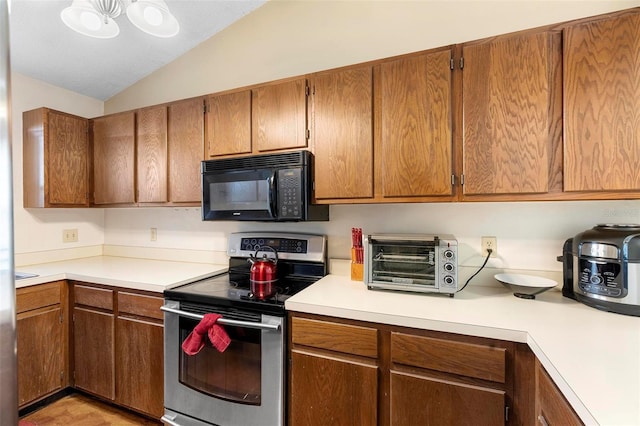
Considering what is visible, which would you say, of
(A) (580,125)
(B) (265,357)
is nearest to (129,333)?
(B) (265,357)

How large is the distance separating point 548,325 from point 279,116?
1.65 metres

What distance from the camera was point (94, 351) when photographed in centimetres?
195

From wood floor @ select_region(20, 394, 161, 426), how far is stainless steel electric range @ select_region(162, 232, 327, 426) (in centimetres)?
51

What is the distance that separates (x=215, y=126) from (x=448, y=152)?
1.46 metres

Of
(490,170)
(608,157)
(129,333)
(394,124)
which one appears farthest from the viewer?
(129,333)

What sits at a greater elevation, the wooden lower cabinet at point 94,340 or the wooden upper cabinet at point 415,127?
the wooden upper cabinet at point 415,127

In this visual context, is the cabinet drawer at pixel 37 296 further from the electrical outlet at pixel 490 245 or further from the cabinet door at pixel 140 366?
the electrical outlet at pixel 490 245

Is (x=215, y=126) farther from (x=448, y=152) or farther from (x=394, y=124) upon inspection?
(x=448, y=152)

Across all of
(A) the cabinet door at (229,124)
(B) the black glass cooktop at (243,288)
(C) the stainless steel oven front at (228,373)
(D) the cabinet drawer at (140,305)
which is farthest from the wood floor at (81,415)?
(A) the cabinet door at (229,124)

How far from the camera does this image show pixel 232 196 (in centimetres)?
183

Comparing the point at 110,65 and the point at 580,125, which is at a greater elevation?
the point at 110,65

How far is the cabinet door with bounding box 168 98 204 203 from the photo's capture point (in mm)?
2023

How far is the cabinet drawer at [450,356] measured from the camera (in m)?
1.08

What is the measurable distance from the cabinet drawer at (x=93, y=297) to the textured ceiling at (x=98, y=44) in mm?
1673
